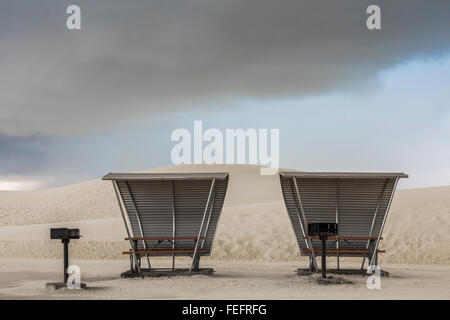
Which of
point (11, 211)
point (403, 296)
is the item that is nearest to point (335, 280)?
point (403, 296)

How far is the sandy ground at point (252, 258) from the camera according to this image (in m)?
14.3

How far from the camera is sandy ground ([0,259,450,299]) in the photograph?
1352 cm

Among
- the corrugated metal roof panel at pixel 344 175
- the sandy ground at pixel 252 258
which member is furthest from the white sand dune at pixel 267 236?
the corrugated metal roof panel at pixel 344 175

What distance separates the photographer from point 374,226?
1833 centimetres

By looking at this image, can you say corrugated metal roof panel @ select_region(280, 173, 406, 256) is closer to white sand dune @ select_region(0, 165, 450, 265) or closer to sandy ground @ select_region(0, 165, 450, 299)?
sandy ground @ select_region(0, 165, 450, 299)

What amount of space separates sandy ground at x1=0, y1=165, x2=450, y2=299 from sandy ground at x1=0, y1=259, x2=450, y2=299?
0.02 meters

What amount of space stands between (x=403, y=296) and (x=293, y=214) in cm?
562

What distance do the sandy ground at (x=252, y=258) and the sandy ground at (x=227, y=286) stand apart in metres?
0.02

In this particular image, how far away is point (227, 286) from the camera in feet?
50.0

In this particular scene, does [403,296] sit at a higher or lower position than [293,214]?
lower

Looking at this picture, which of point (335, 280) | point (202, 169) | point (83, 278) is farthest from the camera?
point (202, 169)

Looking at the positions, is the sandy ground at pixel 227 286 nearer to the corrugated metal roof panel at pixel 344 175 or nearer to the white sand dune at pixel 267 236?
the corrugated metal roof panel at pixel 344 175

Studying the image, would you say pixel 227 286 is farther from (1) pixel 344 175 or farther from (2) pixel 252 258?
(2) pixel 252 258
